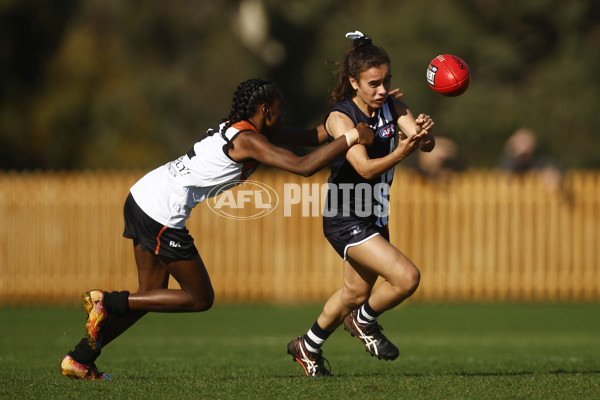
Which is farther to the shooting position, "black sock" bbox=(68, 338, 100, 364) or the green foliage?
the green foliage

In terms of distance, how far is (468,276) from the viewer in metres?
16.0

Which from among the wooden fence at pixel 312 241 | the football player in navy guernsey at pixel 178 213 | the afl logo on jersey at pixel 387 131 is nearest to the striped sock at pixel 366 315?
the football player in navy guernsey at pixel 178 213

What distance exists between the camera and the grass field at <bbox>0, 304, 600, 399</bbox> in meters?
5.98

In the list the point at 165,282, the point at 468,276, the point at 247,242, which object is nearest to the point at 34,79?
the point at 247,242

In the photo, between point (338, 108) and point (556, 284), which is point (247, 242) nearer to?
point (556, 284)

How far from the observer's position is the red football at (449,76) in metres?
6.76

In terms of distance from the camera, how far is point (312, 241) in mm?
16328

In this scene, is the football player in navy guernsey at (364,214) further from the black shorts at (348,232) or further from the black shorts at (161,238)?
the black shorts at (161,238)

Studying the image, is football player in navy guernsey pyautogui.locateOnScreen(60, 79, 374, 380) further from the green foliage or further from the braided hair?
the green foliage

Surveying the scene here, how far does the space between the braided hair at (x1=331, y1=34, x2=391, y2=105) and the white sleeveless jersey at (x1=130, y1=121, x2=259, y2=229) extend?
2.88 ft

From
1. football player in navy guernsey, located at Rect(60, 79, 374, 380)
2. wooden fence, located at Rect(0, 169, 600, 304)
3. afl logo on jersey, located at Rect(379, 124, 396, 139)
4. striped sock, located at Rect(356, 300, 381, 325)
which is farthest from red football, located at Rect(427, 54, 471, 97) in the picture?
wooden fence, located at Rect(0, 169, 600, 304)

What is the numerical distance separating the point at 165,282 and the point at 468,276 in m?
10.1

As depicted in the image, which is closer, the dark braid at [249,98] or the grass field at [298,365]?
the grass field at [298,365]

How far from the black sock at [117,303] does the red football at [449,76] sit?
2.82 metres
